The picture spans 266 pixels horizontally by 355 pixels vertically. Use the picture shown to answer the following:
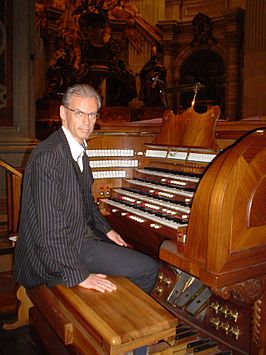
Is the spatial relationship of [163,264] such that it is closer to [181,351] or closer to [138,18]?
[181,351]

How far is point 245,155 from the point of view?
182 centimetres

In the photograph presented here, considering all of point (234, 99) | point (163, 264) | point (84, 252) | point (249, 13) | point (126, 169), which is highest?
point (249, 13)

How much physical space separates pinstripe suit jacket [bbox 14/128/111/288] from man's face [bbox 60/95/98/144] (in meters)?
0.08

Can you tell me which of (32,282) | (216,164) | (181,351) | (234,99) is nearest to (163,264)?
(181,351)

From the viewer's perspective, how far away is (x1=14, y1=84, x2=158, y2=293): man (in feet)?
6.57

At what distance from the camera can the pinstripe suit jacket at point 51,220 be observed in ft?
6.55

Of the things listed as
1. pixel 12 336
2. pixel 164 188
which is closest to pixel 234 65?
pixel 164 188

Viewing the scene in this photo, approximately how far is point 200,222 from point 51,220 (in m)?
0.77

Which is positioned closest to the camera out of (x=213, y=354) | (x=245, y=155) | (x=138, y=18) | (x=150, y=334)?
(x=150, y=334)

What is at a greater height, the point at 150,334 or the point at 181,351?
the point at 150,334

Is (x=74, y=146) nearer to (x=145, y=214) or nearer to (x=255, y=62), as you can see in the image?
(x=145, y=214)

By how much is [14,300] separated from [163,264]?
4.69 feet

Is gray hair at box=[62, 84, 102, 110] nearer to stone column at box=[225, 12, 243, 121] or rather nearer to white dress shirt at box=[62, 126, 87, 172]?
white dress shirt at box=[62, 126, 87, 172]

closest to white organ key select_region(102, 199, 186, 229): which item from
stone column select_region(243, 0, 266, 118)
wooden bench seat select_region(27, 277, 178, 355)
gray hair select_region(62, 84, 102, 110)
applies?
wooden bench seat select_region(27, 277, 178, 355)
